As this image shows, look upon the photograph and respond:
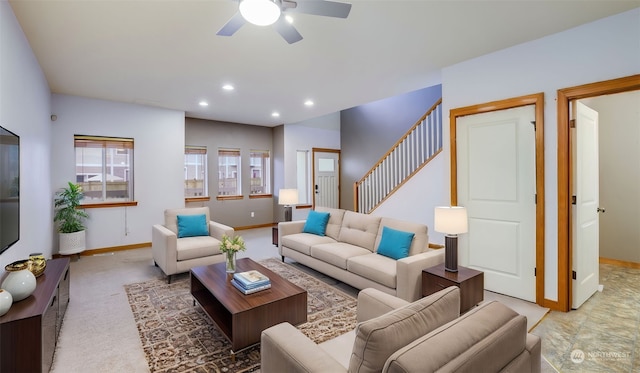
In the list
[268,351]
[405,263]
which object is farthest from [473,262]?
[268,351]

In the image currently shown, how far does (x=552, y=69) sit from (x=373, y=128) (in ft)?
14.9

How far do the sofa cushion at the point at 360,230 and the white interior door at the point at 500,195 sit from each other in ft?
3.45

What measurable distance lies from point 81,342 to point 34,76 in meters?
2.93

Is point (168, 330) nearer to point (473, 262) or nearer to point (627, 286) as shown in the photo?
point (473, 262)

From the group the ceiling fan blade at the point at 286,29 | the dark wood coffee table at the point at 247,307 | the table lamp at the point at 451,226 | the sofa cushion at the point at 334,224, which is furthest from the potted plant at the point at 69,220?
the table lamp at the point at 451,226

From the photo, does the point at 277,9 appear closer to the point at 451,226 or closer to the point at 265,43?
the point at 265,43

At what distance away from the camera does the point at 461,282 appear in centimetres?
250

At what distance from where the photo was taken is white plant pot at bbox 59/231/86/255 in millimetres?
4547

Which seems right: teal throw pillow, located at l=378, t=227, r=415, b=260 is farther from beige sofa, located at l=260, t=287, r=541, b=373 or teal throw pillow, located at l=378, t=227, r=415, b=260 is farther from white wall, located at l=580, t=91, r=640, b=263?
white wall, located at l=580, t=91, r=640, b=263

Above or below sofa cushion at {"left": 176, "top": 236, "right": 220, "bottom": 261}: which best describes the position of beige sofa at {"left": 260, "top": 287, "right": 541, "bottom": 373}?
above

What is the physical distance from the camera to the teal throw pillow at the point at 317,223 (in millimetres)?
4430

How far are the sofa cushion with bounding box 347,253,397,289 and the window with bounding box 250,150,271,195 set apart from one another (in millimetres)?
4810

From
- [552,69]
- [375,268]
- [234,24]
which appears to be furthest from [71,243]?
[552,69]

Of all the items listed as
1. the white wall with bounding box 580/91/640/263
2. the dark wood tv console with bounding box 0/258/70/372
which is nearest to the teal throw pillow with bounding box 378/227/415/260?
the dark wood tv console with bounding box 0/258/70/372
